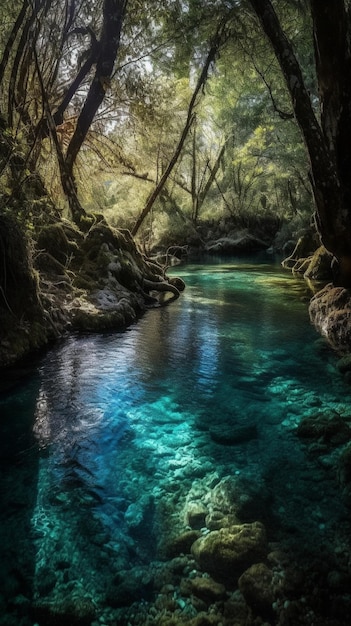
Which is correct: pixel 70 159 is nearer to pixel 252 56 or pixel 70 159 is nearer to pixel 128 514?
pixel 252 56

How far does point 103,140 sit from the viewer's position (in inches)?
639

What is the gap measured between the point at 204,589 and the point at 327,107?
765 centimetres

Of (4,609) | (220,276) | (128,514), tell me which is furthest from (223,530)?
(220,276)

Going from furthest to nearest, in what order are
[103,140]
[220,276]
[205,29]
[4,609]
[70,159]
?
1. [220,276]
2. [103,140]
3. [205,29]
4. [70,159]
5. [4,609]

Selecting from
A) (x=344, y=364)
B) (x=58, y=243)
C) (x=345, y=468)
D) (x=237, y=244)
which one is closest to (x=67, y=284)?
(x=58, y=243)

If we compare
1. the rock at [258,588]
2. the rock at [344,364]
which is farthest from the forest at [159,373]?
the rock at [344,364]

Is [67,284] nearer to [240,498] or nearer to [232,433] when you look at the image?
[232,433]

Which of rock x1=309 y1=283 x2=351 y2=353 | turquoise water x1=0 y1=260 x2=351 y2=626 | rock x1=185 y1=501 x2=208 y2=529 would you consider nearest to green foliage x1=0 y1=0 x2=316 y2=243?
turquoise water x1=0 y1=260 x2=351 y2=626

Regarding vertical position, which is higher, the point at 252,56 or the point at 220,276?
the point at 252,56

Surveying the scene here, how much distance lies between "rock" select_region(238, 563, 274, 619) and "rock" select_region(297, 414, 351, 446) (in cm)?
214

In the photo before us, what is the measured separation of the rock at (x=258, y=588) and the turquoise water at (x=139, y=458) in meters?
0.40

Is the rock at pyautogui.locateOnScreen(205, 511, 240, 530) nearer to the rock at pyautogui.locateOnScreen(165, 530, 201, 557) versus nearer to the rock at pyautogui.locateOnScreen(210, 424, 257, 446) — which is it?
the rock at pyautogui.locateOnScreen(165, 530, 201, 557)

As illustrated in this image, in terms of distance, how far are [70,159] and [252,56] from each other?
7263 mm

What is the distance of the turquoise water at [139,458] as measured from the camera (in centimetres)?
295
